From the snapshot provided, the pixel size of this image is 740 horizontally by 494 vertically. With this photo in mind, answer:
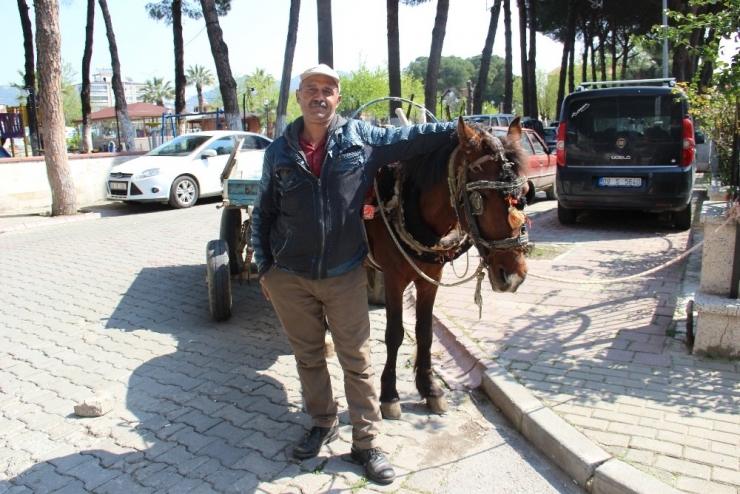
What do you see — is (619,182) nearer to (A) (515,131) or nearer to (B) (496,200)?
(A) (515,131)

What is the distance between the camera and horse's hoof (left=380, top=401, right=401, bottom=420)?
374 cm

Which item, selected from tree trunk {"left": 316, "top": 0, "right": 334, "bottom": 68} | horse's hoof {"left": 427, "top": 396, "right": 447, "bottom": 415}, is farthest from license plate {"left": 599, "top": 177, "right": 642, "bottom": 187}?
tree trunk {"left": 316, "top": 0, "right": 334, "bottom": 68}

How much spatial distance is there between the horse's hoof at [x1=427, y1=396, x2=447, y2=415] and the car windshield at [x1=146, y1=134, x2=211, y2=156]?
37.9 feet

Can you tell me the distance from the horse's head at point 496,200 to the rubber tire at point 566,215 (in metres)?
7.17

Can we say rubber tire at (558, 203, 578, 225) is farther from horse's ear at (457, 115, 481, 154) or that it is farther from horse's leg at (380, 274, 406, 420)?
horse's ear at (457, 115, 481, 154)

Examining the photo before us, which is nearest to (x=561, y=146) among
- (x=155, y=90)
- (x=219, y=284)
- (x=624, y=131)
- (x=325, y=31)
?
(x=624, y=131)

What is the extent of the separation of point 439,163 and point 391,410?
1.62 meters

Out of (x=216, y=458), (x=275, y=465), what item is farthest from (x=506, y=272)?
(x=216, y=458)

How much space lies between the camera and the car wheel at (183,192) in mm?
13414

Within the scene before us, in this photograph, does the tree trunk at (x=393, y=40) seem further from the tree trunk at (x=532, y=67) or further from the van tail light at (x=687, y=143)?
the tree trunk at (x=532, y=67)

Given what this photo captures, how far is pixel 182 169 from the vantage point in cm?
1352

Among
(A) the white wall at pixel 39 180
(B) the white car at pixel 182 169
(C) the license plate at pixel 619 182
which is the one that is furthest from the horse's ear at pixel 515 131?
(A) the white wall at pixel 39 180

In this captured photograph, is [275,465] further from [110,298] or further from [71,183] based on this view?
[71,183]

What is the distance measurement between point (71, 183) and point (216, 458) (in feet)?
36.2
